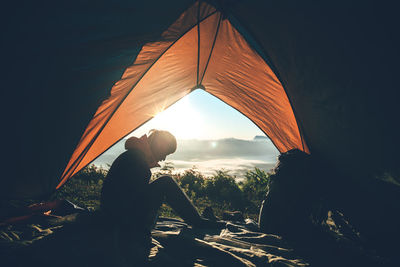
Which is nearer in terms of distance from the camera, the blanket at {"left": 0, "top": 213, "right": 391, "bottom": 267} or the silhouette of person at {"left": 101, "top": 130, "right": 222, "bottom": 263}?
the blanket at {"left": 0, "top": 213, "right": 391, "bottom": 267}

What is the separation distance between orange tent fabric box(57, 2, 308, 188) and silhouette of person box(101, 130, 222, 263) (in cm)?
100

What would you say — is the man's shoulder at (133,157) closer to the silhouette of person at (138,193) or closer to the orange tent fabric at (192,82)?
the silhouette of person at (138,193)

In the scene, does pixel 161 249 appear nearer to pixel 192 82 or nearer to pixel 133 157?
pixel 133 157

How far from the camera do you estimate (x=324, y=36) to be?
5.71ft

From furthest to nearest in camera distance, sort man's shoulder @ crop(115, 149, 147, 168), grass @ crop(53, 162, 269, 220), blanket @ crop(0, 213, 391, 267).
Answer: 1. grass @ crop(53, 162, 269, 220)
2. man's shoulder @ crop(115, 149, 147, 168)
3. blanket @ crop(0, 213, 391, 267)

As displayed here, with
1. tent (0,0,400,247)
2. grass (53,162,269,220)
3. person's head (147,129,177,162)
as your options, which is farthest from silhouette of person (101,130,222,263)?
grass (53,162,269,220)

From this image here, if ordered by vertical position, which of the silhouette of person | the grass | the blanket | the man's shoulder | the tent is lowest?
the grass

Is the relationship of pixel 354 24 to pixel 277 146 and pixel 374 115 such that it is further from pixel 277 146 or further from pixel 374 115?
pixel 277 146

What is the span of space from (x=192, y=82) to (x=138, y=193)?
2787 mm

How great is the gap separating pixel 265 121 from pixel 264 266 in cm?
271

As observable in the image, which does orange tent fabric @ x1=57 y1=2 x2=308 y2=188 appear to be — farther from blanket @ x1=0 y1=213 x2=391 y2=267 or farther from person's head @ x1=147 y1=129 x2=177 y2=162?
blanket @ x1=0 y1=213 x2=391 y2=267

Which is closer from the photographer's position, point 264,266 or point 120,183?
point 264,266

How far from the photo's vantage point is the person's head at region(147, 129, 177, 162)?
225 centimetres

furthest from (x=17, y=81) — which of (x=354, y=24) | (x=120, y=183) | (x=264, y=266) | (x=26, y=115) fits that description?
(x=354, y=24)
